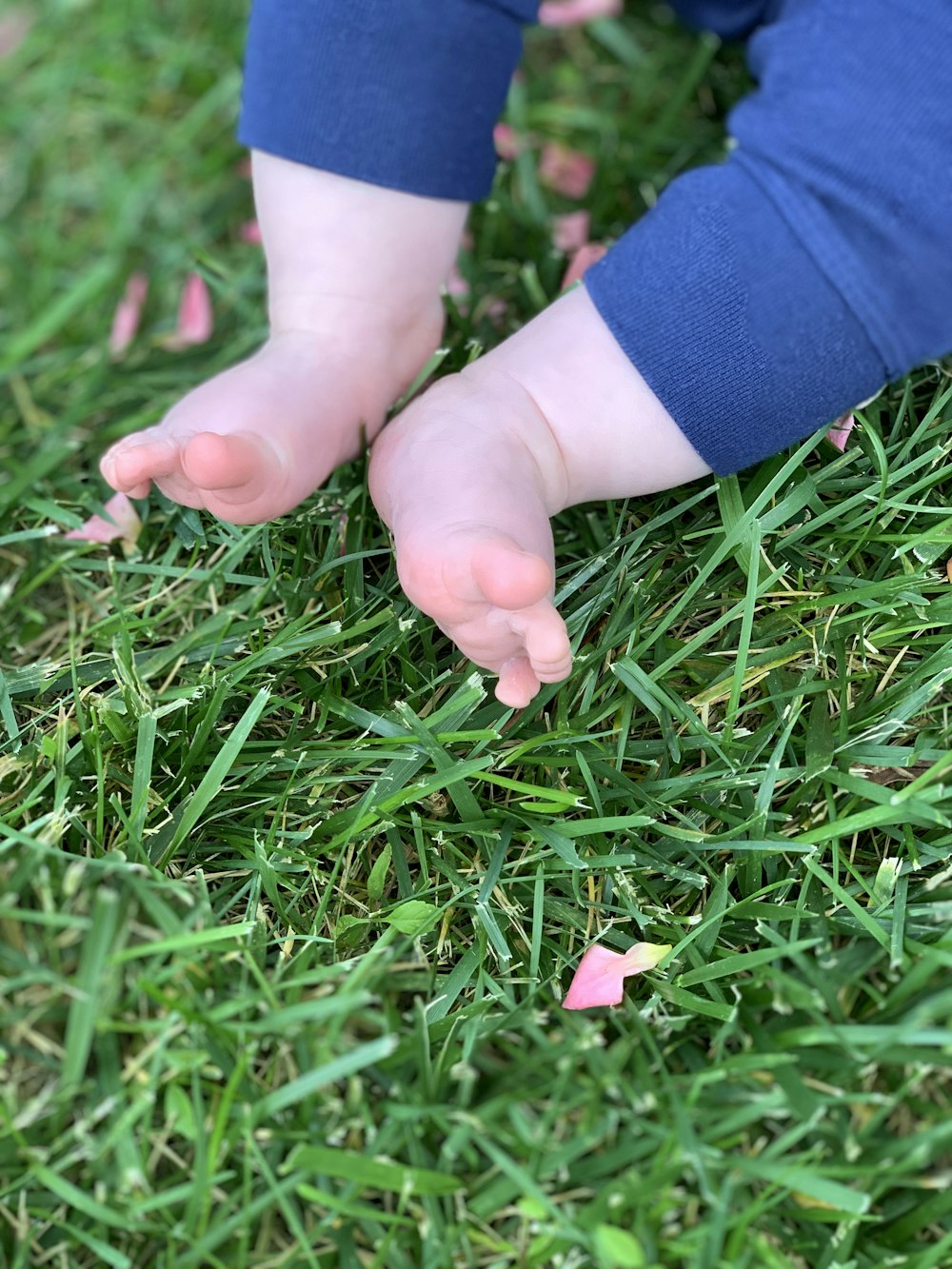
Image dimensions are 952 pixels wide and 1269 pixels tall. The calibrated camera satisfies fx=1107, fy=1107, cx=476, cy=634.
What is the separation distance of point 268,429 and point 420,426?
125mm

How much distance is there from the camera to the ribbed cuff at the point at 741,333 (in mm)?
890

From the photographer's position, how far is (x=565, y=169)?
57.5 inches

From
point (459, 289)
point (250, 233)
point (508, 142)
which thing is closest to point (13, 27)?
point (250, 233)

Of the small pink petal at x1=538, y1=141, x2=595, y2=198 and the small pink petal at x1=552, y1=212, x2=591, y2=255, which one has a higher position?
the small pink petal at x1=538, y1=141, x2=595, y2=198

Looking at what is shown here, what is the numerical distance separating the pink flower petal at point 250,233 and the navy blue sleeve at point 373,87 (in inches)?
14.9

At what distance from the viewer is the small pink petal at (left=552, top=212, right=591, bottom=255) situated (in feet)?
4.30

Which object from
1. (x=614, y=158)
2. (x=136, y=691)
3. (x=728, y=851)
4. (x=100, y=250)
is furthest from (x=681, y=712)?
(x=100, y=250)

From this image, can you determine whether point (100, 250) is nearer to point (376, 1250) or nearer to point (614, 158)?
point (614, 158)

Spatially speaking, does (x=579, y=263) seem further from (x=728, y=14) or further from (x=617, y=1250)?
(x=617, y=1250)

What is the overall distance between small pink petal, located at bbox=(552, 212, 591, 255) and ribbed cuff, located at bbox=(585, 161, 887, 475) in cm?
42

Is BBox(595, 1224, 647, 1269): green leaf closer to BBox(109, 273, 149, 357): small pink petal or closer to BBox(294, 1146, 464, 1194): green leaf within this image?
BBox(294, 1146, 464, 1194): green leaf

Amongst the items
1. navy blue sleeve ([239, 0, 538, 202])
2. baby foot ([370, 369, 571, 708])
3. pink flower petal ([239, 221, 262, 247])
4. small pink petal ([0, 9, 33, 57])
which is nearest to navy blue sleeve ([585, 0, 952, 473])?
baby foot ([370, 369, 571, 708])

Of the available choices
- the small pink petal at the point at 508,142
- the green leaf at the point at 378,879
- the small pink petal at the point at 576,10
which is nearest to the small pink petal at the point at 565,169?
the small pink petal at the point at 508,142

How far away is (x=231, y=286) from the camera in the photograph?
3.99ft
